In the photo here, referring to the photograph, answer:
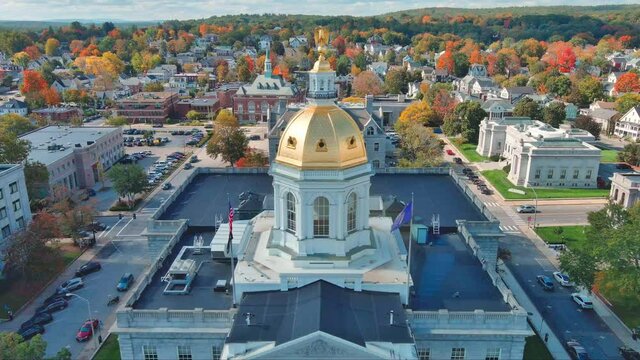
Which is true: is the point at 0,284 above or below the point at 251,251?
below

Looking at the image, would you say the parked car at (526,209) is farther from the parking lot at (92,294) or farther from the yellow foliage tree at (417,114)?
the parking lot at (92,294)

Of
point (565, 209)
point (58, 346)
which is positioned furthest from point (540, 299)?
point (58, 346)

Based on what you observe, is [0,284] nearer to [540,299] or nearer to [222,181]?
[222,181]

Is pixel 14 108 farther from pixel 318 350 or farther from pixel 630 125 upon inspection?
pixel 630 125

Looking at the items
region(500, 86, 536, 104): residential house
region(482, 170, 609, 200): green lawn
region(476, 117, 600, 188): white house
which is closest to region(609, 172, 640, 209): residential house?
region(482, 170, 609, 200): green lawn

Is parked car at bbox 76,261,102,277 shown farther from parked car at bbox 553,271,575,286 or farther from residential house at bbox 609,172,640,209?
residential house at bbox 609,172,640,209

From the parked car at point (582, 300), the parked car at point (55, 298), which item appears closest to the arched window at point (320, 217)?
the parked car at point (582, 300)
